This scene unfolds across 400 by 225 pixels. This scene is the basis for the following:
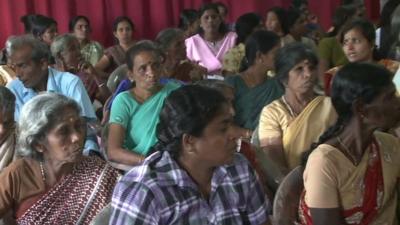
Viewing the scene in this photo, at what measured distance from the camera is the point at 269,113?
2.97m

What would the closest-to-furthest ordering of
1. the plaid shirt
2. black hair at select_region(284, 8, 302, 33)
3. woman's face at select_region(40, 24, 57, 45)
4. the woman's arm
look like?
the plaid shirt < the woman's arm < woman's face at select_region(40, 24, 57, 45) < black hair at select_region(284, 8, 302, 33)

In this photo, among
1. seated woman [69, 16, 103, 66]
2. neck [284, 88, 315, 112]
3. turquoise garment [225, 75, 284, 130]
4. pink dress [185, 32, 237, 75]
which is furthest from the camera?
seated woman [69, 16, 103, 66]

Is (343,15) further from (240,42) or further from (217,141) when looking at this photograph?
(217,141)

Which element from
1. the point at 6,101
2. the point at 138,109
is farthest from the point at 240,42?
the point at 6,101

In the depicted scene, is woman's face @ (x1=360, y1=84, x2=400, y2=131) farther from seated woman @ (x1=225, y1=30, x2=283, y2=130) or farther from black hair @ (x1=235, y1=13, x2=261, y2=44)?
black hair @ (x1=235, y1=13, x2=261, y2=44)

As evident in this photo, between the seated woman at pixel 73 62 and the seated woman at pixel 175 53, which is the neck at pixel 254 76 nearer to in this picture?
the seated woman at pixel 175 53

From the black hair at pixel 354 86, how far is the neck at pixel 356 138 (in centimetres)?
2

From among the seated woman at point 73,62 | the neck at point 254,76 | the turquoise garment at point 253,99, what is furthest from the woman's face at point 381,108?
the seated woman at point 73,62

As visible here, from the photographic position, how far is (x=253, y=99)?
3.55 metres

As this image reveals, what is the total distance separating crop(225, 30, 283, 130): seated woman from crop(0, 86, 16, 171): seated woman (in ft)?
4.23

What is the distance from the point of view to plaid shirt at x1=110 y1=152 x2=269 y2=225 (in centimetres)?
173

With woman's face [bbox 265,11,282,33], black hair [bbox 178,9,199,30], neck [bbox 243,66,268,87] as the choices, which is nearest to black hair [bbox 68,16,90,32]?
black hair [bbox 178,9,199,30]

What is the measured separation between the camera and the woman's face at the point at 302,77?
9.91 feet

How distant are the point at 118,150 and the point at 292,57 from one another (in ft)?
3.00
